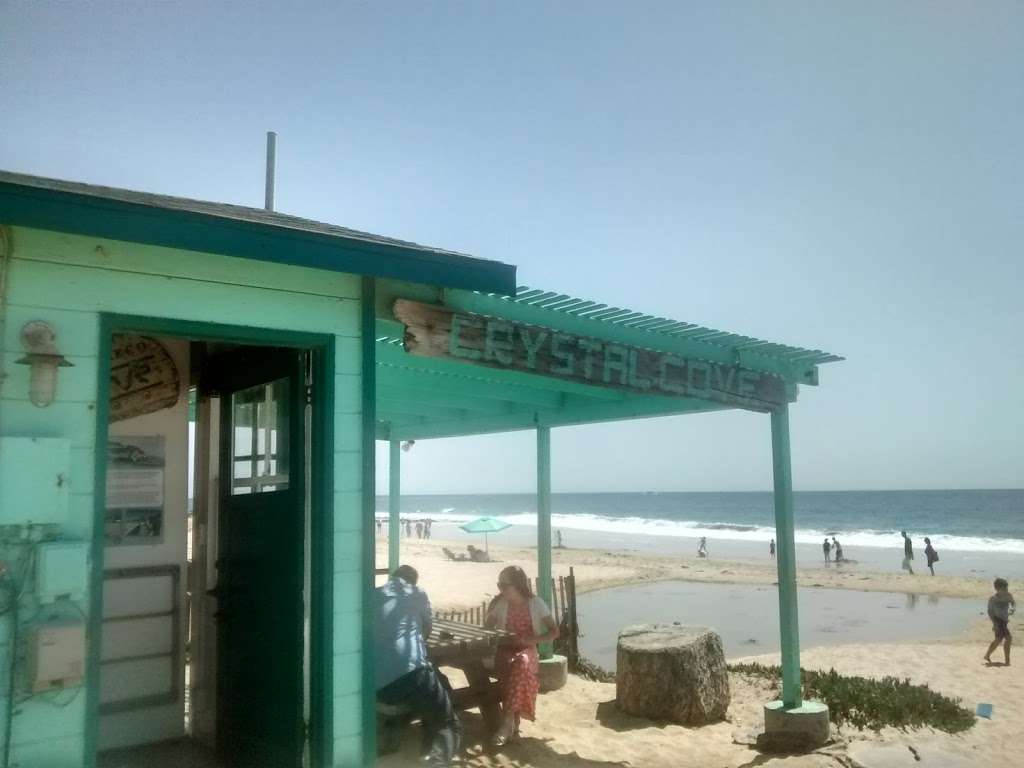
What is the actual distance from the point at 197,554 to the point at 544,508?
5.26 metres

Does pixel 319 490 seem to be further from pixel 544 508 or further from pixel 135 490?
pixel 544 508

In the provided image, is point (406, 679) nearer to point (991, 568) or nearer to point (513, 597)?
point (513, 597)

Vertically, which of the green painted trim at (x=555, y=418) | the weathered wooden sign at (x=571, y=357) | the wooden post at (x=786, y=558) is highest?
the weathered wooden sign at (x=571, y=357)

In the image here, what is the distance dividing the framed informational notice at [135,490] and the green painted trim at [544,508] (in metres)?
5.28

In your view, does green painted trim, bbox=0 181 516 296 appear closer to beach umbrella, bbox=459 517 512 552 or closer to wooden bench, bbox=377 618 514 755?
wooden bench, bbox=377 618 514 755

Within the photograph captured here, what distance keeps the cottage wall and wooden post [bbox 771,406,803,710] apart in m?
4.46

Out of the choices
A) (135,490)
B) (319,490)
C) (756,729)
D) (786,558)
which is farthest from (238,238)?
(756,729)

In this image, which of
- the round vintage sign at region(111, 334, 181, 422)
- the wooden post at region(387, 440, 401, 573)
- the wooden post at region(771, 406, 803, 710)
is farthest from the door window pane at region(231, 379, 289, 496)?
the wooden post at region(387, 440, 401, 573)

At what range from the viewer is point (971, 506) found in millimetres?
→ 86500

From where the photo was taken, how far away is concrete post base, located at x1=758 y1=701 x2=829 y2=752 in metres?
7.02

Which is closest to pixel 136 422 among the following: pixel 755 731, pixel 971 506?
pixel 755 731

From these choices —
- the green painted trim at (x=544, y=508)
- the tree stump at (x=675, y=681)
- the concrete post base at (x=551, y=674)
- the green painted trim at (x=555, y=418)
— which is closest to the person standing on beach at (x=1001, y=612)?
the tree stump at (x=675, y=681)

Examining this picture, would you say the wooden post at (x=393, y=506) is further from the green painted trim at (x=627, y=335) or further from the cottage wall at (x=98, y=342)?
the cottage wall at (x=98, y=342)

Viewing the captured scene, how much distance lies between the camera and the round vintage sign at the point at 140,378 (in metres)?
5.23
